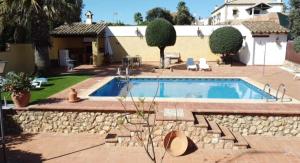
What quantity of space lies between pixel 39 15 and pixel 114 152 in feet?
42.4

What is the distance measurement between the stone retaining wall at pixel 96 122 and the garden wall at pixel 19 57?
9703mm

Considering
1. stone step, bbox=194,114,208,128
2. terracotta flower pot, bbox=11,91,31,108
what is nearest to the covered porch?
terracotta flower pot, bbox=11,91,31,108

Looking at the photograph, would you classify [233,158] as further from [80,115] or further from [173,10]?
[173,10]

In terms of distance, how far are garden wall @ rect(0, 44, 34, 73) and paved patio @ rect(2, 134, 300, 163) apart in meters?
11.0

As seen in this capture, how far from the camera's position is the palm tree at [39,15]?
1788 cm

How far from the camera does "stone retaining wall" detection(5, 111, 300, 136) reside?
38.4 feet

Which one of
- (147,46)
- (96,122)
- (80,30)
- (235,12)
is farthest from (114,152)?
(235,12)

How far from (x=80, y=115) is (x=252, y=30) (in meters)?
20.5

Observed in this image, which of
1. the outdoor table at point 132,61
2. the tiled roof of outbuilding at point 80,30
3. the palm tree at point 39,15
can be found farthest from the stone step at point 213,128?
the tiled roof of outbuilding at point 80,30

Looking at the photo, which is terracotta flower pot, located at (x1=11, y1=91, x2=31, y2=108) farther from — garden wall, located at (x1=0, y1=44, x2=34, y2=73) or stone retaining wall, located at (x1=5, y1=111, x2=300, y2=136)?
garden wall, located at (x1=0, y1=44, x2=34, y2=73)

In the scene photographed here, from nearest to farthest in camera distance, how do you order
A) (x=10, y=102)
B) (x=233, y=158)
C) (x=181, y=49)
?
(x=233, y=158)
(x=10, y=102)
(x=181, y=49)

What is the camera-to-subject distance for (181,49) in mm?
31344

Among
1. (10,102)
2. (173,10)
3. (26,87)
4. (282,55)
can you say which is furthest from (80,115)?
(173,10)

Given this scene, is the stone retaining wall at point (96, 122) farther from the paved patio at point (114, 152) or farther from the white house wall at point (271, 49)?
the white house wall at point (271, 49)
